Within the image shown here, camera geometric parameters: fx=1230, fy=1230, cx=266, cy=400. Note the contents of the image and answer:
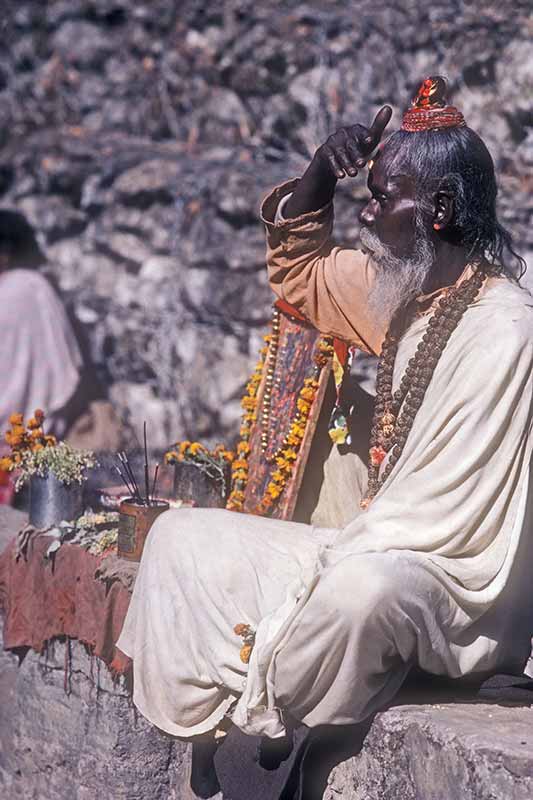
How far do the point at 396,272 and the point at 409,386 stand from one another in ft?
1.29

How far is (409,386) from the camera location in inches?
154

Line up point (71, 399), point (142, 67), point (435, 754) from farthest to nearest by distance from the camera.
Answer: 1. point (142, 67)
2. point (71, 399)
3. point (435, 754)

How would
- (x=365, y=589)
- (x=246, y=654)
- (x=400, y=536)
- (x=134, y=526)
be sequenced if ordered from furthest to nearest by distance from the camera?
(x=134, y=526) → (x=246, y=654) → (x=400, y=536) → (x=365, y=589)

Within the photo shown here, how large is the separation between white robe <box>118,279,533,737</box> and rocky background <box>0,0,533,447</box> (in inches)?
195

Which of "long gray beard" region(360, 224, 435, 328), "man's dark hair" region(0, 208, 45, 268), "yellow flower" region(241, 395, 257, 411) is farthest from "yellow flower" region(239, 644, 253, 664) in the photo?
"man's dark hair" region(0, 208, 45, 268)

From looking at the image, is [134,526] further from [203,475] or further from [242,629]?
[242,629]

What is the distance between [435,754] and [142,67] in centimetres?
934

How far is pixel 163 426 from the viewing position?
9.69 metres

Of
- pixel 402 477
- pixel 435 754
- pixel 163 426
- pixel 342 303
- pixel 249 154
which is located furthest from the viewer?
pixel 249 154

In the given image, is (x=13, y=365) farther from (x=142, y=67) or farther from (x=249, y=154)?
(x=142, y=67)

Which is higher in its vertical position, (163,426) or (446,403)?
(446,403)

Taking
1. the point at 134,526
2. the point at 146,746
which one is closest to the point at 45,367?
the point at 134,526

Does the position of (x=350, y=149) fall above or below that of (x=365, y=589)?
above

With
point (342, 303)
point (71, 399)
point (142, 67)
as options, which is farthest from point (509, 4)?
point (342, 303)
